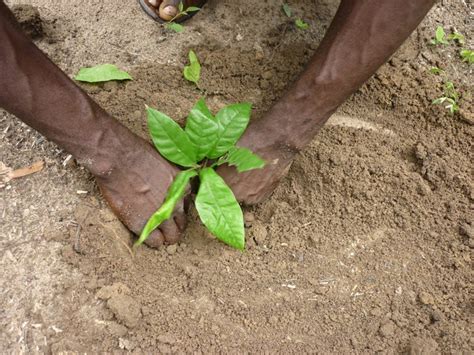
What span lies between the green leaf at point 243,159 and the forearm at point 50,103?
0.95 feet

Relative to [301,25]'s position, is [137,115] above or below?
below

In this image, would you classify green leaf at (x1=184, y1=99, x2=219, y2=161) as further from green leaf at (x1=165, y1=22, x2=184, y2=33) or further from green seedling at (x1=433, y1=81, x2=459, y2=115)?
green seedling at (x1=433, y1=81, x2=459, y2=115)

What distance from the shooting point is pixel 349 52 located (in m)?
1.49

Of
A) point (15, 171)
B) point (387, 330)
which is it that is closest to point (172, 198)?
point (15, 171)

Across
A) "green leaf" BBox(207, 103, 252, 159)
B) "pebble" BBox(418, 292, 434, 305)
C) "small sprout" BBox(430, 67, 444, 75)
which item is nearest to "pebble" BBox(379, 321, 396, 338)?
"pebble" BBox(418, 292, 434, 305)

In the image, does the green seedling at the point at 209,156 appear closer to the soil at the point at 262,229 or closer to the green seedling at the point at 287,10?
the soil at the point at 262,229

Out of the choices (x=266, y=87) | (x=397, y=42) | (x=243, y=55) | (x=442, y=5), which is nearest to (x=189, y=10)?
(x=243, y=55)

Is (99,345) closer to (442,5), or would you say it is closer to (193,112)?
(193,112)

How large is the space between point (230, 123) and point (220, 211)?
0.25 m

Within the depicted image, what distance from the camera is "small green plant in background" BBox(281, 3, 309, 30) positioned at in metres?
2.00

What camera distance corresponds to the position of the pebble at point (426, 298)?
147 centimetres

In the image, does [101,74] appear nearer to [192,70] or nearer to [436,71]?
[192,70]

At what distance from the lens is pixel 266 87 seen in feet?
6.10

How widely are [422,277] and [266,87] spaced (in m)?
0.76
